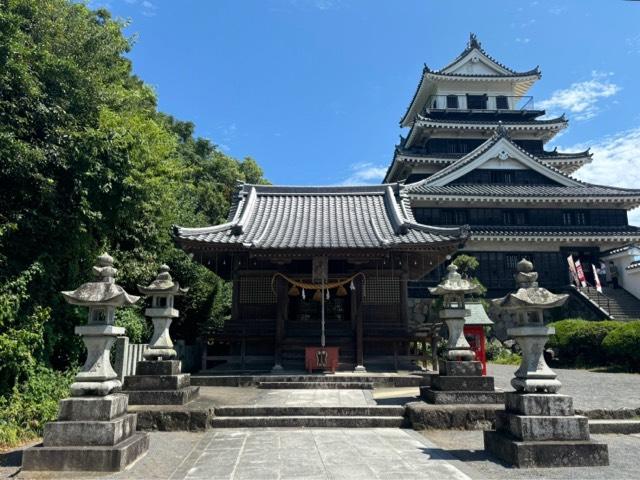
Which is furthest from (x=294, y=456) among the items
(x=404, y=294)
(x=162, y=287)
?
(x=404, y=294)

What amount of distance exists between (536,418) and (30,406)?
9433 mm

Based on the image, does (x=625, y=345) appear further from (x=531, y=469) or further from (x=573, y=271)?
(x=531, y=469)

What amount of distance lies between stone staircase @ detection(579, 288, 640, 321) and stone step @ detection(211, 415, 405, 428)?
72.8 ft

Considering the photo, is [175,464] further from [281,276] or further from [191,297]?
[191,297]

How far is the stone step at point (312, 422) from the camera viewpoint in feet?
28.8

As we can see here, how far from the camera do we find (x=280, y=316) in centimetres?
1505

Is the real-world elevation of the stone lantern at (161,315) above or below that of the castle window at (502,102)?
below

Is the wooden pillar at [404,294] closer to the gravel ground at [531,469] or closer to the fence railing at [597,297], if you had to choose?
the gravel ground at [531,469]

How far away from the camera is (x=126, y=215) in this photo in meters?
11.8

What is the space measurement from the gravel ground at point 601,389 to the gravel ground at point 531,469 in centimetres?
162

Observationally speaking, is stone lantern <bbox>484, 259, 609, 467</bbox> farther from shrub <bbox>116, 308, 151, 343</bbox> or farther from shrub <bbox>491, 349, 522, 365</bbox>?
shrub <bbox>491, 349, 522, 365</bbox>

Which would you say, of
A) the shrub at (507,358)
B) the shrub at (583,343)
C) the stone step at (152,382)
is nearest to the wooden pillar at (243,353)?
the stone step at (152,382)

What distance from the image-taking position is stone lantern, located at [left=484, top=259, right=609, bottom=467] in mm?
5855

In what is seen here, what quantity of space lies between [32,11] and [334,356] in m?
12.7
